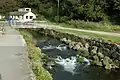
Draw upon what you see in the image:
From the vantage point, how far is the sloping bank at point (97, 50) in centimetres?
2867

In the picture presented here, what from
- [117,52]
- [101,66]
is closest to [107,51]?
[117,52]

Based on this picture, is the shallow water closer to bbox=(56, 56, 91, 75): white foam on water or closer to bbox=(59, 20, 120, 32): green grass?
bbox=(56, 56, 91, 75): white foam on water

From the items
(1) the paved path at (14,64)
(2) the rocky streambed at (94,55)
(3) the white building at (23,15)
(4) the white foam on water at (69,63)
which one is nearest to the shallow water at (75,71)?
(4) the white foam on water at (69,63)

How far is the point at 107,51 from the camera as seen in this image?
33000 mm

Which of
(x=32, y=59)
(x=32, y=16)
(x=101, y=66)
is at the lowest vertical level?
(x=32, y=16)

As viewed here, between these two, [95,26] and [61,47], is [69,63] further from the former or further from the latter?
[95,26]

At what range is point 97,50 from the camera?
34.6 meters

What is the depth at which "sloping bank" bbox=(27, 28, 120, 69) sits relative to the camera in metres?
28.7

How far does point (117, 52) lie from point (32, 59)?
11.8 meters

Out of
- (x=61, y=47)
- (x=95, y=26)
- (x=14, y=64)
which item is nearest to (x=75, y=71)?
(x=14, y=64)

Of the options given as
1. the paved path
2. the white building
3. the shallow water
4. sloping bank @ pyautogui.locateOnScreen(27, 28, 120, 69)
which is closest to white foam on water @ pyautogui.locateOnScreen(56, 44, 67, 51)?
sloping bank @ pyautogui.locateOnScreen(27, 28, 120, 69)

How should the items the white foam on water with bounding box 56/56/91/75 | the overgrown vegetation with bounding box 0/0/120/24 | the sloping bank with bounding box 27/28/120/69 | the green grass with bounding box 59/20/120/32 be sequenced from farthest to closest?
1. the overgrown vegetation with bounding box 0/0/120/24
2. the green grass with bounding box 59/20/120/32
3. the sloping bank with bounding box 27/28/120/69
4. the white foam on water with bounding box 56/56/91/75

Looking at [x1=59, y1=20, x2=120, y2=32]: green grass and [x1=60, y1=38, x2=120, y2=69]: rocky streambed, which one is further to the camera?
[x1=59, y1=20, x2=120, y2=32]: green grass

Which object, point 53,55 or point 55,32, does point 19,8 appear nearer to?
point 55,32
